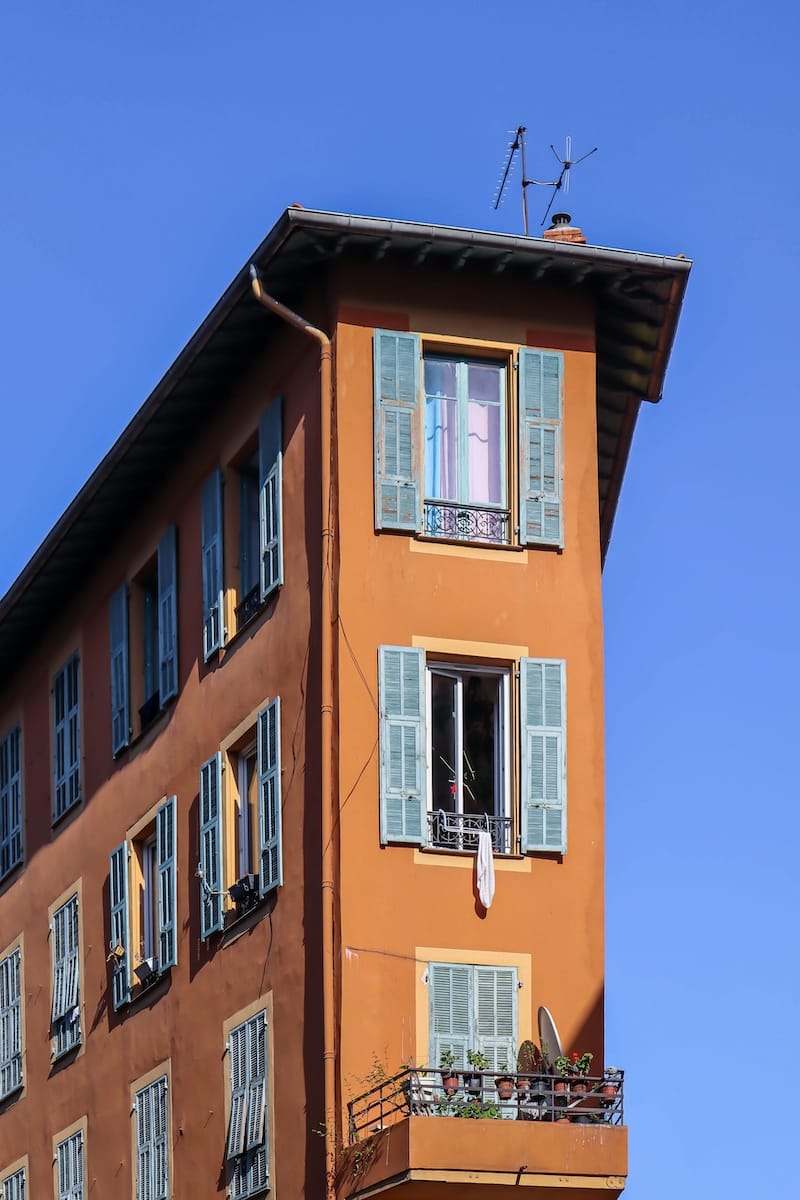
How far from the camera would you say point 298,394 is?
2642 centimetres

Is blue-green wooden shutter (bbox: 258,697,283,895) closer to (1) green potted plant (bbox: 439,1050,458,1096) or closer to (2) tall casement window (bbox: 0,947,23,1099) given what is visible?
(1) green potted plant (bbox: 439,1050,458,1096)

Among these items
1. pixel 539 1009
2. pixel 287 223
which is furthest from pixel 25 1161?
pixel 287 223

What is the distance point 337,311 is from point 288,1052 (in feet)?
22.3

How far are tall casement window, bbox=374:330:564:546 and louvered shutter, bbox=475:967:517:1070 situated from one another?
161 inches

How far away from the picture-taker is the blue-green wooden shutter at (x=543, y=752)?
2495 centimetres

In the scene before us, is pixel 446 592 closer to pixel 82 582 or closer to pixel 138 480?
pixel 138 480

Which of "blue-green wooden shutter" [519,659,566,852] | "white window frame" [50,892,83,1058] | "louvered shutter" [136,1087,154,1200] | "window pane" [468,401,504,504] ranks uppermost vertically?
"window pane" [468,401,504,504]

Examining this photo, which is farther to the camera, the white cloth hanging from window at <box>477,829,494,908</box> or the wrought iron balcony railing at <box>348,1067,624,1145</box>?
the white cloth hanging from window at <box>477,829,494,908</box>

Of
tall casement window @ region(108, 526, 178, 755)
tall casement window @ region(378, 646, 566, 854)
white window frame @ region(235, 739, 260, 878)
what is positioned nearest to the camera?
tall casement window @ region(378, 646, 566, 854)

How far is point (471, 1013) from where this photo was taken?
955 inches

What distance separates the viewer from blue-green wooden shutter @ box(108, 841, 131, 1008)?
98.6 feet

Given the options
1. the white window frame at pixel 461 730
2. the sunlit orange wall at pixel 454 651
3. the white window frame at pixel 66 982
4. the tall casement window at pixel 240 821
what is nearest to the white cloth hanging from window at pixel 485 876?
the sunlit orange wall at pixel 454 651

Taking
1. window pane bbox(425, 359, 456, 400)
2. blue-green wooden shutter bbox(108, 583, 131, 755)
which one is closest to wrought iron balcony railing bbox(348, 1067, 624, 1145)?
window pane bbox(425, 359, 456, 400)

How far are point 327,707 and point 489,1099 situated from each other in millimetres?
3817
